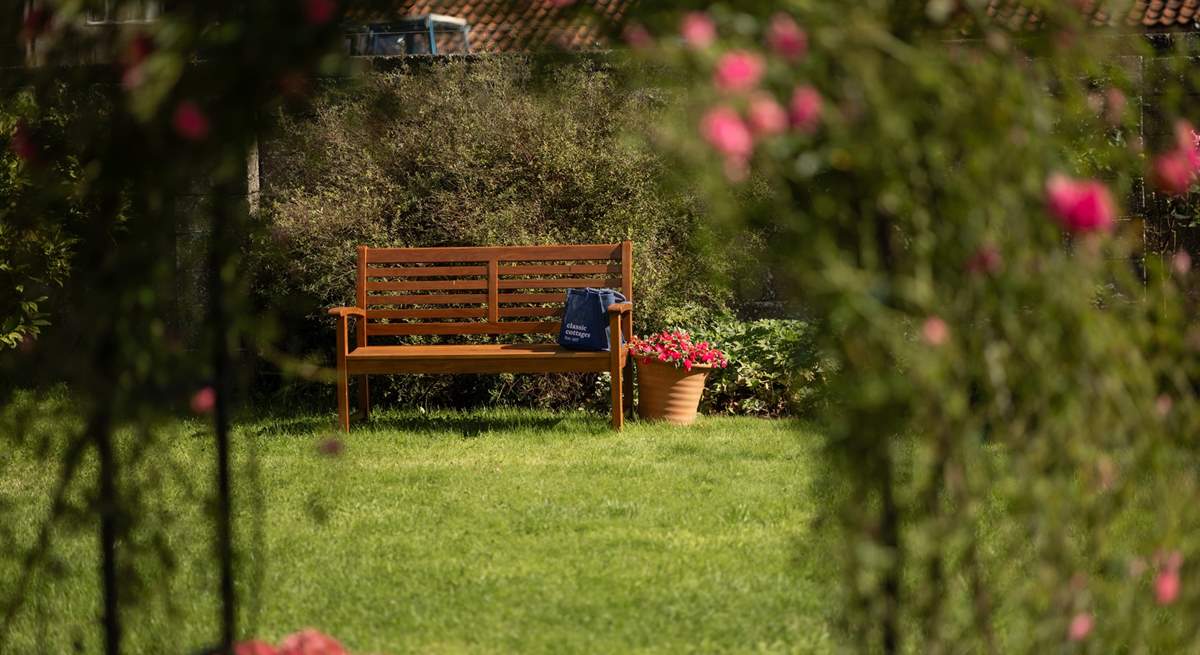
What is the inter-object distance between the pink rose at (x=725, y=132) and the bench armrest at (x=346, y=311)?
5494mm

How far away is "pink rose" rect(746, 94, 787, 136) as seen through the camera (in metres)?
1.42

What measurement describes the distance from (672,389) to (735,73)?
563cm

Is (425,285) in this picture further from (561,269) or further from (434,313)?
(561,269)

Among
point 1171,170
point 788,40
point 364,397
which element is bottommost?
point 364,397

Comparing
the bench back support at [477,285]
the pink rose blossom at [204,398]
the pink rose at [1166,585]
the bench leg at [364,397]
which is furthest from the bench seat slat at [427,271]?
the pink rose at [1166,585]

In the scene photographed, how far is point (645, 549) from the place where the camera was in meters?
4.21

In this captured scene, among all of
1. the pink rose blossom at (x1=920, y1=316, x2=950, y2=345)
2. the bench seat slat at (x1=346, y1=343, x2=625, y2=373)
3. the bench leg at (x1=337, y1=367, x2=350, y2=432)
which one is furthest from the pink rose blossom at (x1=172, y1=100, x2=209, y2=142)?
the bench leg at (x1=337, y1=367, x2=350, y2=432)

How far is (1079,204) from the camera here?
154 cm

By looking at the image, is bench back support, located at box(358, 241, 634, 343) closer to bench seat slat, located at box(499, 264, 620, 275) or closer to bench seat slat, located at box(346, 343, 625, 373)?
bench seat slat, located at box(499, 264, 620, 275)

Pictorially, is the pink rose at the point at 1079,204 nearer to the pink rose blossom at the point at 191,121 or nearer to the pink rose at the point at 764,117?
the pink rose at the point at 764,117

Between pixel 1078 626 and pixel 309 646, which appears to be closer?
pixel 1078 626

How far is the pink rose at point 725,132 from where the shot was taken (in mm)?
1392

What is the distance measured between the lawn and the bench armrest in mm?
591

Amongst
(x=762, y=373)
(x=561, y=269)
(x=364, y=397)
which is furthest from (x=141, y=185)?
(x=762, y=373)
